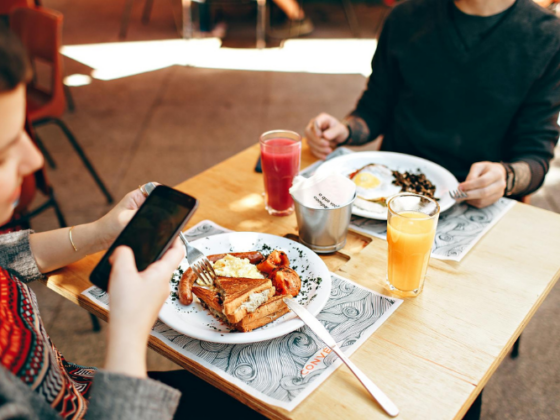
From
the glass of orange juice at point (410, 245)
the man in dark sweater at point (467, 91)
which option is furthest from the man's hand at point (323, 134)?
the glass of orange juice at point (410, 245)

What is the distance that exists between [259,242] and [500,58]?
1025 millimetres

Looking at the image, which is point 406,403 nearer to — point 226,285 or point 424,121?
point 226,285

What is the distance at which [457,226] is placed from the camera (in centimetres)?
129

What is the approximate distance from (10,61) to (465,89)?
1.42m

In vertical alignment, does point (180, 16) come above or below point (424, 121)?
below

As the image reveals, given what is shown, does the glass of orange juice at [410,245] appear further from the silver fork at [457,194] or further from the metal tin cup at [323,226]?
the silver fork at [457,194]

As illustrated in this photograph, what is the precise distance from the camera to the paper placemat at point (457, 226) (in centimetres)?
120

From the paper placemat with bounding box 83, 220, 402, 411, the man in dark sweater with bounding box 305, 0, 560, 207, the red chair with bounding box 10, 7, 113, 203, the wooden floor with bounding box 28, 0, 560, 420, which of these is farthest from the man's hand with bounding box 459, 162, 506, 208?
the red chair with bounding box 10, 7, 113, 203

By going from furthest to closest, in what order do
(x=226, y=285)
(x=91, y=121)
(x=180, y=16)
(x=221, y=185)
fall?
(x=180, y=16) < (x=91, y=121) < (x=221, y=185) < (x=226, y=285)

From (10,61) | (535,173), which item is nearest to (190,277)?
(10,61)

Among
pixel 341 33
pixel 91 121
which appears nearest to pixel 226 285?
pixel 91 121

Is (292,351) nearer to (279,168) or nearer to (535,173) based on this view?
(279,168)

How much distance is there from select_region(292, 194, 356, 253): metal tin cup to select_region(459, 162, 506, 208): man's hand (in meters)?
0.37

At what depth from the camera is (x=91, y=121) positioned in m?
4.16
